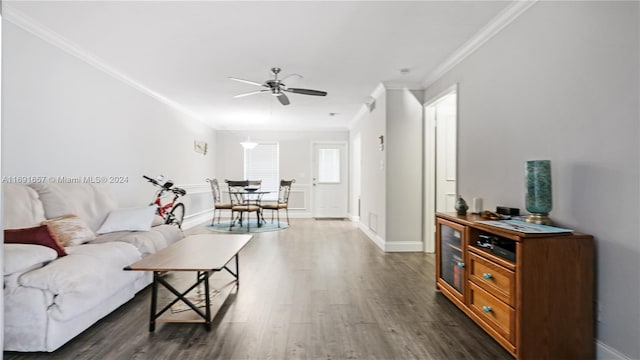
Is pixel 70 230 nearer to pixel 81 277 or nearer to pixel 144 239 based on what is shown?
pixel 144 239

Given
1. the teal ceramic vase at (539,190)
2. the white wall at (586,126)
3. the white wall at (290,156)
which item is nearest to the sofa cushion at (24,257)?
the teal ceramic vase at (539,190)

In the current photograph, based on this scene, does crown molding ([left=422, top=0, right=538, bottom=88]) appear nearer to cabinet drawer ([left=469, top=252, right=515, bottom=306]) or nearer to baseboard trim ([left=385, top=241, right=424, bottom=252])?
cabinet drawer ([left=469, top=252, right=515, bottom=306])

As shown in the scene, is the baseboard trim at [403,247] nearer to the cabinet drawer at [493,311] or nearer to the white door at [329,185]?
the cabinet drawer at [493,311]

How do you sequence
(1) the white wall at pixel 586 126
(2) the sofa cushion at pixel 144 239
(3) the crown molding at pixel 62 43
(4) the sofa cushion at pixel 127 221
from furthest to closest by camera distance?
(4) the sofa cushion at pixel 127 221
(2) the sofa cushion at pixel 144 239
(3) the crown molding at pixel 62 43
(1) the white wall at pixel 586 126

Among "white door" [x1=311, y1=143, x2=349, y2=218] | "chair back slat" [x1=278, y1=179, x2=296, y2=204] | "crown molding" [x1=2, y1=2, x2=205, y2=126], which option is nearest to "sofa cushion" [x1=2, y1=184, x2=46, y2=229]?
"crown molding" [x1=2, y1=2, x2=205, y2=126]

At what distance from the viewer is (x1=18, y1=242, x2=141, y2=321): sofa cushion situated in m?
1.93

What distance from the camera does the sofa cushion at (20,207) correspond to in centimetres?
238

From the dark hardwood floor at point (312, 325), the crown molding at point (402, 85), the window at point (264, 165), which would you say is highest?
the crown molding at point (402, 85)

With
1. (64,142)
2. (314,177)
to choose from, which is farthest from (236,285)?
(314,177)

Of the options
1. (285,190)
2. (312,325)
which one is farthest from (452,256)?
(285,190)

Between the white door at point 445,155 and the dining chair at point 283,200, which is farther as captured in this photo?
the dining chair at point 283,200

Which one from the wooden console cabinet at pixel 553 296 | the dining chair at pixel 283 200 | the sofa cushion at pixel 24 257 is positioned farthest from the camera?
the dining chair at pixel 283 200

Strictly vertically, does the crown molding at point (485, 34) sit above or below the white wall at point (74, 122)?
above

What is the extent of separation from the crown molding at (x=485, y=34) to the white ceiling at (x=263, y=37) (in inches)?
2.4
